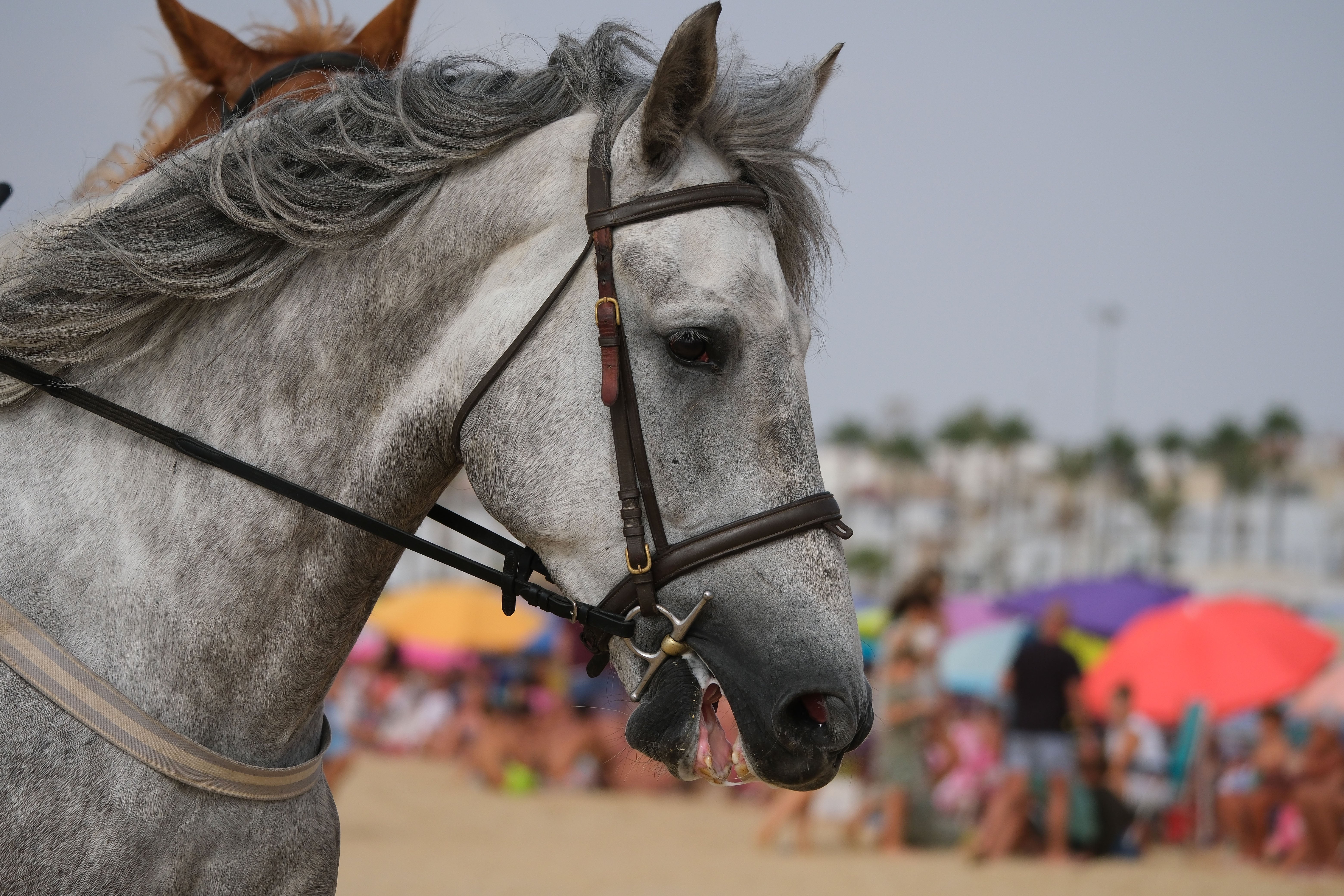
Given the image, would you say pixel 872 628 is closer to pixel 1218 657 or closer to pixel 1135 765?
pixel 1135 765

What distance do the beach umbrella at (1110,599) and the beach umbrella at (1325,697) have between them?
3.14m

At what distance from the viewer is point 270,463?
213cm

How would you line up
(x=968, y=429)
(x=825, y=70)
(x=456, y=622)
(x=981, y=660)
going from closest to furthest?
1. (x=825, y=70)
2. (x=981, y=660)
3. (x=456, y=622)
4. (x=968, y=429)

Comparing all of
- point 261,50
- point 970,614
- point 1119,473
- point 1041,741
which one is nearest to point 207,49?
point 261,50

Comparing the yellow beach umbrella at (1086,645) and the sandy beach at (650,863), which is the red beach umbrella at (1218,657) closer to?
the sandy beach at (650,863)

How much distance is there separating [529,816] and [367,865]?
356 centimetres

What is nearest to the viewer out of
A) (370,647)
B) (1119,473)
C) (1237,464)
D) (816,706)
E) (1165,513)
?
(816,706)

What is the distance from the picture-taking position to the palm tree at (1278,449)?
81500 mm

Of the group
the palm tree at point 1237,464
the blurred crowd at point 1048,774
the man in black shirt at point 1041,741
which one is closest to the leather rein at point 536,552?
the blurred crowd at point 1048,774

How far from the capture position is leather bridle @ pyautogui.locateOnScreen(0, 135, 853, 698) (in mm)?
1908

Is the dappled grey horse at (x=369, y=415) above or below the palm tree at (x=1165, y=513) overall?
above

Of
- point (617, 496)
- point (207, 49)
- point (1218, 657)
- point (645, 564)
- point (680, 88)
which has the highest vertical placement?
point (207, 49)

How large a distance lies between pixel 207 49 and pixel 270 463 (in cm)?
168

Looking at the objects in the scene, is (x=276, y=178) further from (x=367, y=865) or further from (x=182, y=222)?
(x=367, y=865)
